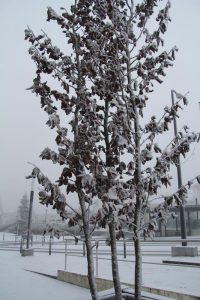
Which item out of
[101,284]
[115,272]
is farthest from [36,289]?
[115,272]

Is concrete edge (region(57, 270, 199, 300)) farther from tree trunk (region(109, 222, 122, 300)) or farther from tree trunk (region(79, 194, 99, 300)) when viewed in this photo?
tree trunk (region(79, 194, 99, 300))

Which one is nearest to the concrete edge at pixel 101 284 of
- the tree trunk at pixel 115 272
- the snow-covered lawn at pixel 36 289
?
the snow-covered lawn at pixel 36 289

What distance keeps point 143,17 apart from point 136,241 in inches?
150

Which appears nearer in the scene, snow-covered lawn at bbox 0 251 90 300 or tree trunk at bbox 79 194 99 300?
tree trunk at bbox 79 194 99 300

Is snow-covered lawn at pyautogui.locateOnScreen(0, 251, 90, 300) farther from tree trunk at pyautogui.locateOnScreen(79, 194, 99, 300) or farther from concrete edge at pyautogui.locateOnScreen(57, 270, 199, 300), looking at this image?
tree trunk at pyautogui.locateOnScreen(79, 194, 99, 300)

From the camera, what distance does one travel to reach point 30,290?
8086 millimetres

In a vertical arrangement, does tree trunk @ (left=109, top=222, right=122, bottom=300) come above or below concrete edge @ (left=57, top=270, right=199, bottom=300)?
above

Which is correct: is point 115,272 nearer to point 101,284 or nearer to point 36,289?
point 101,284

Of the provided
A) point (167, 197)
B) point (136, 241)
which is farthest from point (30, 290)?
point (167, 197)

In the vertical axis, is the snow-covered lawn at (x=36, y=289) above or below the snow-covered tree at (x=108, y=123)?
below

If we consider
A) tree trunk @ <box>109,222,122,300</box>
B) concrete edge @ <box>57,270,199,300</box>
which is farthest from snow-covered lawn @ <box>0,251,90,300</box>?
tree trunk @ <box>109,222,122,300</box>

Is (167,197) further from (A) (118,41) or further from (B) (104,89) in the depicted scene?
(A) (118,41)

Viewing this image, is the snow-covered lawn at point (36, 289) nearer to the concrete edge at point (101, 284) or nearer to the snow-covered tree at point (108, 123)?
the concrete edge at point (101, 284)

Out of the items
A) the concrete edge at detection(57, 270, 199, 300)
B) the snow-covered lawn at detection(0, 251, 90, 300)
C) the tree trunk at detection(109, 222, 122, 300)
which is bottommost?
the snow-covered lawn at detection(0, 251, 90, 300)
